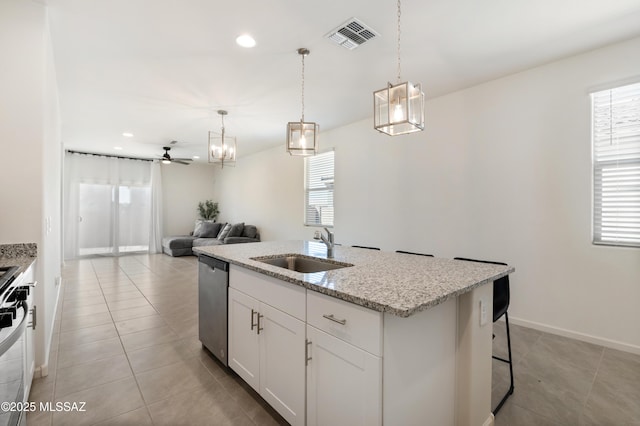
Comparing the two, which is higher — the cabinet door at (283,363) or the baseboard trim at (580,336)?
the cabinet door at (283,363)

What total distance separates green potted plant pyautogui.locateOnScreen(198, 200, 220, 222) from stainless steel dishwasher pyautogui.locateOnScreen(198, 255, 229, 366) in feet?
22.6

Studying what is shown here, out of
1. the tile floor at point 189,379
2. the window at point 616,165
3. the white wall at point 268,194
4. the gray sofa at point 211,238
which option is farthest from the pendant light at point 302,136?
the gray sofa at point 211,238

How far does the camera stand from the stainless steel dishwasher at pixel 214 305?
228cm

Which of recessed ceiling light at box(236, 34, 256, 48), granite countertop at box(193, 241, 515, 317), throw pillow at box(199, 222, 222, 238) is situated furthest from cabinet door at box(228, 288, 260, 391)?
throw pillow at box(199, 222, 222, 238)

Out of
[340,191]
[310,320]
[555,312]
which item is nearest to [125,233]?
[340,191]

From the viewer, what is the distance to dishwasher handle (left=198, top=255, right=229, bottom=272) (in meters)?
2.27

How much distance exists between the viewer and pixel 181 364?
2.42m

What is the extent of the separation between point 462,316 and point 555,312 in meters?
2.21

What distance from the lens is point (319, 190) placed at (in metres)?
5.72

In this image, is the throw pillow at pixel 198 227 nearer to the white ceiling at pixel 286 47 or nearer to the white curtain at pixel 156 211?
the white curtain at pixel 156 211

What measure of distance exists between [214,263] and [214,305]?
34 centimetres

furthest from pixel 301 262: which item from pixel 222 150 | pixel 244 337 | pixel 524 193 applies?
pixel 524 193

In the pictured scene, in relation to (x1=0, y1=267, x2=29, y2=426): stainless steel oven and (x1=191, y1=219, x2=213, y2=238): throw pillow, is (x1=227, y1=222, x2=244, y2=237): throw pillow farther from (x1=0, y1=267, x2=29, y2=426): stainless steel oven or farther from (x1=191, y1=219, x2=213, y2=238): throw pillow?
(x1=0, y1=267, x2=29, y2=426): stainless steel oven

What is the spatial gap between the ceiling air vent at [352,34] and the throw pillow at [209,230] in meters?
6.66
